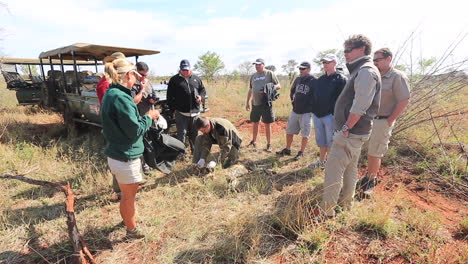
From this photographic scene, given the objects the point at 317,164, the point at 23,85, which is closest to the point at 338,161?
the point at 317,164

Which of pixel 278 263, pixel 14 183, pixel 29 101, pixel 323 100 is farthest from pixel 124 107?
pixel 29 101

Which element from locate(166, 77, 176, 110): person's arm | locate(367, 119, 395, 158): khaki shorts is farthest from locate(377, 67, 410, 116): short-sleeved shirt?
locate(166, 77, 176, 110): person's arm

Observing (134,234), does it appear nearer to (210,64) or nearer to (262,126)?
(262,126)

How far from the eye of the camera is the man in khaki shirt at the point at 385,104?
300 cm

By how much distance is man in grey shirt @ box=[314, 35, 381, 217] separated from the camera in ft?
7.34

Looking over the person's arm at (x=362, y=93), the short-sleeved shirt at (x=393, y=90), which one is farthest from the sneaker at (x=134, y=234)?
the short-sleeved shirt at (x=393, y=90)

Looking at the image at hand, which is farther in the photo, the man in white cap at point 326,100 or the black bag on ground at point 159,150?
the man in white cap at point 326,100

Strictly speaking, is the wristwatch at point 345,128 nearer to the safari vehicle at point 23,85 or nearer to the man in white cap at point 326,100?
the man in white cap at point 326,100

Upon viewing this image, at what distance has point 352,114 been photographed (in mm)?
2301

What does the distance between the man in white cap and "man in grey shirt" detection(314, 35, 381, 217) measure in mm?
1038

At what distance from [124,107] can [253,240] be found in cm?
162

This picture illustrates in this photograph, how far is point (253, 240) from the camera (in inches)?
90.4

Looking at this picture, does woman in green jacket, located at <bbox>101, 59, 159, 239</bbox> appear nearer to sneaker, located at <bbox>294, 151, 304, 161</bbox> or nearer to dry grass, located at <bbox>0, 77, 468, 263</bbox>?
dry grass, located at <bbox>0, 77, 468, 263</bbox>

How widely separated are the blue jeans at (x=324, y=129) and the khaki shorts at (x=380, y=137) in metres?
0.76
